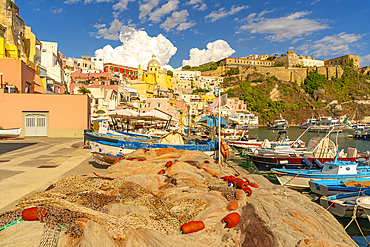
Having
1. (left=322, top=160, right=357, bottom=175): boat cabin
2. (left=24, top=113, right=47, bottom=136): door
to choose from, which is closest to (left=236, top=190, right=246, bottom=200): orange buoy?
(left=322, top=160, right=357, bottom=175): boat cabin

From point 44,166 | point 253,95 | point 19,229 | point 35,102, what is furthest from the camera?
point 253,95

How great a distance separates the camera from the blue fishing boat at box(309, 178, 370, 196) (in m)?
8.73

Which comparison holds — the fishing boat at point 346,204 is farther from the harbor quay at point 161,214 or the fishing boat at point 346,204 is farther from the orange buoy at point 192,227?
the orange buoy at point 192,227

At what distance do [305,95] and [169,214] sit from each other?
125m

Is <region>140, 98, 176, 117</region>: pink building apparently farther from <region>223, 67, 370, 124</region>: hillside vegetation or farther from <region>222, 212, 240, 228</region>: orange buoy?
<region>223, 67, 370, 124</region>: hillside vegetation

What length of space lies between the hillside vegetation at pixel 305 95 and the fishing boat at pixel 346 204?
94.2 meters

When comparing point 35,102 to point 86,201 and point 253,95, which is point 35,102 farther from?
point 253,95

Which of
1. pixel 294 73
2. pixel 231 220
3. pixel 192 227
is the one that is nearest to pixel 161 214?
pixel 192 227

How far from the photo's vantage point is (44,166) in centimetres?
943

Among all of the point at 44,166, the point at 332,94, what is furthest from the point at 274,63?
the point at 44,166

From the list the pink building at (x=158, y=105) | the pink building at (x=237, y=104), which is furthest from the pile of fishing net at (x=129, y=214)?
the pink building at (x=237, y=104)

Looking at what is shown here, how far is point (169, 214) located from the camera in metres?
3.92

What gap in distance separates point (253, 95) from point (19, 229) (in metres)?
109

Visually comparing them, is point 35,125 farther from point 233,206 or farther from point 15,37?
point 233,206
